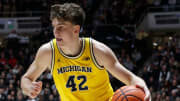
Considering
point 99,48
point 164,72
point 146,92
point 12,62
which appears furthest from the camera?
point 12,62

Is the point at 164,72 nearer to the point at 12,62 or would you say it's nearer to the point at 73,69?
the point at 12,62

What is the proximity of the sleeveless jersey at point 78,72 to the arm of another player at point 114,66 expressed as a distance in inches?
3.1

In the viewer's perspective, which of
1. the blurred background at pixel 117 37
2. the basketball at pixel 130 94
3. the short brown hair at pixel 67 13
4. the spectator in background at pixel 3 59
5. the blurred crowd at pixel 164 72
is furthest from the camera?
the spectator in background at pixel 3 59

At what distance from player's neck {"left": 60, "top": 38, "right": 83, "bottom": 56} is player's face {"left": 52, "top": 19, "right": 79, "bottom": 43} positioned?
12 cm

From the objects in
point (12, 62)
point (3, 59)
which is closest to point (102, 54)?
point (12, 62)

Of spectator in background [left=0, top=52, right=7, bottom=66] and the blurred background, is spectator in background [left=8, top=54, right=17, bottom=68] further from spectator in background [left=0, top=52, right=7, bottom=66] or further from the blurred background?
spectator in background [left=0, top=52, right=7, bottom=66]

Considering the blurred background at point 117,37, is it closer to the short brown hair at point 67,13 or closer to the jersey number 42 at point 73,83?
the jersey number 42 at point 73,83

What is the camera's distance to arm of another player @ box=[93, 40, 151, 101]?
2694mm

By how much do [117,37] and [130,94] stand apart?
363 inches

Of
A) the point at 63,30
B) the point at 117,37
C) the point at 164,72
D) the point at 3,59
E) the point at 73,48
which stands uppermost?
the point at 63,30

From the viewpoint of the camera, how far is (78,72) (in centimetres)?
299

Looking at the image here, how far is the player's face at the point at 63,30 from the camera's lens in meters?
2.63

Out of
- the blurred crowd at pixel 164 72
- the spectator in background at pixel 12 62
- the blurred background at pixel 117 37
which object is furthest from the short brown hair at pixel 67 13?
the spectator in background at pixel 12 62

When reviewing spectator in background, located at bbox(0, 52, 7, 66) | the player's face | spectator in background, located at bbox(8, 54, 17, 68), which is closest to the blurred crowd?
spectator in background, located at bbox(8, 54, 17, 68)
